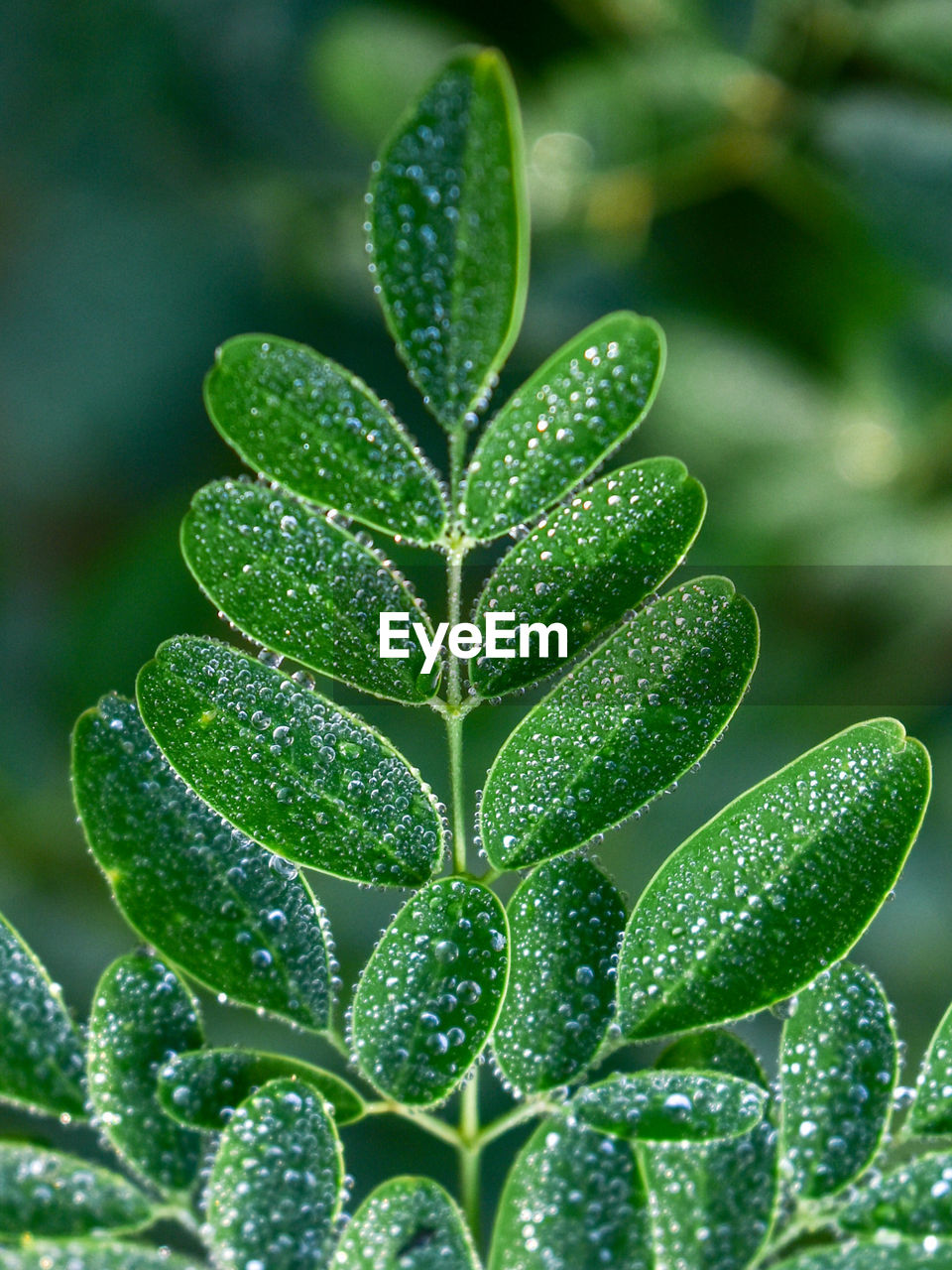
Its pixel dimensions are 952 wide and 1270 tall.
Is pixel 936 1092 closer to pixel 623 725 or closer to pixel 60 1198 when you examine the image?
pixel 623 725

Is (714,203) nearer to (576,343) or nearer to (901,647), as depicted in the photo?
(901,647)

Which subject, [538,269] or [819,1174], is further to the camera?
[538,269]

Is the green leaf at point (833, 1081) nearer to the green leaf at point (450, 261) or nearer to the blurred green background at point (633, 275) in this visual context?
the green leaf at point (450, 261)

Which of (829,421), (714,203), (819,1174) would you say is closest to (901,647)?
(829,421)

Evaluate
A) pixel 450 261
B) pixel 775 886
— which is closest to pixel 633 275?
pixel 450 261

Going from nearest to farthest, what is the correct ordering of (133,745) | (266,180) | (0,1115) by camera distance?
(133,745)
(0,1115)
(266,180)

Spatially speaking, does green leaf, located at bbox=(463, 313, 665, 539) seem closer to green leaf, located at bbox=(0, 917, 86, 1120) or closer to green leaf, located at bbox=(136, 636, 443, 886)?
green leaf, located at bbox=(136, 636, 443, 886)
